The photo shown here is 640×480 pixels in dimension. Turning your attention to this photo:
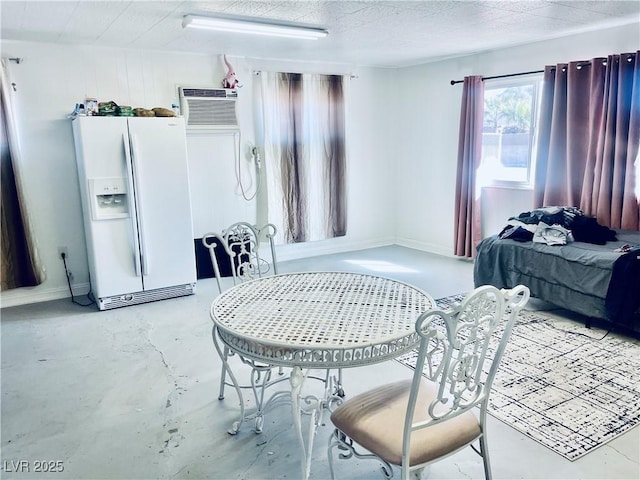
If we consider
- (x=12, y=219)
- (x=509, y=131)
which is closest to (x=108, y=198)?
(x=12, y=219)

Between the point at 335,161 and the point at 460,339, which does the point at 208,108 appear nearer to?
the point at 335,161

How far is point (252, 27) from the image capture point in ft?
11.7

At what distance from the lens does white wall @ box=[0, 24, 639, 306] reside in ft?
13.9

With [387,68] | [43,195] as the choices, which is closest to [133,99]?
[43,195]

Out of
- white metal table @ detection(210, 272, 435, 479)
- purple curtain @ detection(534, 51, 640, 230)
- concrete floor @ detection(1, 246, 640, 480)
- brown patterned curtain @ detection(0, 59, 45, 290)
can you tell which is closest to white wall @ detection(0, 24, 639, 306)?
brown patterned curtain @ detection(0, 59, 45, 290)

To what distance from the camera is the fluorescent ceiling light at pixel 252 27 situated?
11.0 feet

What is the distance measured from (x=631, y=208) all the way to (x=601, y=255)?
2.78ft

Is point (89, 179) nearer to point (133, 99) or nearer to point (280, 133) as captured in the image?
point (133, 99)

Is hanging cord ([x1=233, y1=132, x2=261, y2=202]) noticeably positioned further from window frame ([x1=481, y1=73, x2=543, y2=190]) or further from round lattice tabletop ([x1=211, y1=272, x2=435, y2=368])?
round lattice tabletop ([x1=211, y1=272, x2=435, y2=368])

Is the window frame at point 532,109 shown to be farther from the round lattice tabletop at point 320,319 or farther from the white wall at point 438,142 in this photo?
the round lattice tabletop at point 320,319

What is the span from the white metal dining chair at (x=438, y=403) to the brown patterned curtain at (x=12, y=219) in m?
3.63

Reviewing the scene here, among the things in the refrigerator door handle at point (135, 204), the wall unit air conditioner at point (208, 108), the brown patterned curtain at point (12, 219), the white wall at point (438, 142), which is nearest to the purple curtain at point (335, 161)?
the white wall at point (438, 142)

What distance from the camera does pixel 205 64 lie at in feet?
16.1

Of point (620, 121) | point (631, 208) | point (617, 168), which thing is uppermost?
point (620, 121)
